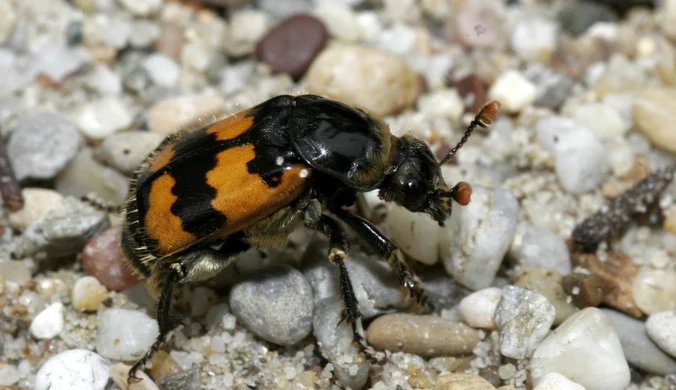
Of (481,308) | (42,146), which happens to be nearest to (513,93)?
(481,308)

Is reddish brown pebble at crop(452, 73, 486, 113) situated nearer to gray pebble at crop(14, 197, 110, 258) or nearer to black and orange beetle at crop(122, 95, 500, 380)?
black and orange beetle at crop(122, 95, 500, 380)

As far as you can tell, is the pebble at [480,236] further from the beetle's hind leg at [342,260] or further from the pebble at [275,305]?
the pebble at [275,305]

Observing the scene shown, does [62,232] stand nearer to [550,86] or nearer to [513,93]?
[513,93]

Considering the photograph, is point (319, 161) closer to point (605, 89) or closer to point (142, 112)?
point (142, 112)

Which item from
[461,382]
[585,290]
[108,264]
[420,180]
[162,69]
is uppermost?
[420,180]

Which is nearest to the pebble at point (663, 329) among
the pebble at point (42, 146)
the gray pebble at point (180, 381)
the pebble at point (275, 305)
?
the pebble at point (275, 305)

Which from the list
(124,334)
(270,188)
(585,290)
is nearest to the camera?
(270,188)
